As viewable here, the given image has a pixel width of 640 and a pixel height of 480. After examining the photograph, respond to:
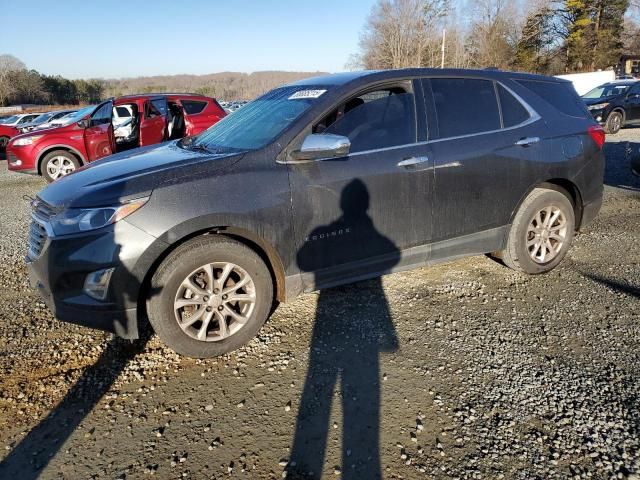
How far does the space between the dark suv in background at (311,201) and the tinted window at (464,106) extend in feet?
0.04

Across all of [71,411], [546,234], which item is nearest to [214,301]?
[71,411]

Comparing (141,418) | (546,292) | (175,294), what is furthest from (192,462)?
(546,292)

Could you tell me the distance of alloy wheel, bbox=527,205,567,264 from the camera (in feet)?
13.5

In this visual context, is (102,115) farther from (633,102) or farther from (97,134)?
(633,102)

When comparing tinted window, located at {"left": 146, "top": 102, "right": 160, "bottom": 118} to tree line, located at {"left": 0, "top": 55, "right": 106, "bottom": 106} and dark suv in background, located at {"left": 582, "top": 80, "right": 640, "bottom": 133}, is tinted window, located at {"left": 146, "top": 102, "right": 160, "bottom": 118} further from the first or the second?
tree line, located at {"left": 0, "top": 55, "right": 106, "bottom": 106}

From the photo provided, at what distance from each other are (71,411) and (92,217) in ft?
3.64

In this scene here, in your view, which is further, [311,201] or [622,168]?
[622,168]

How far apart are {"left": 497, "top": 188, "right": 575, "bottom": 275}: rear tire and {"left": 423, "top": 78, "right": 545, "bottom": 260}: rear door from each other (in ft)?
0.56

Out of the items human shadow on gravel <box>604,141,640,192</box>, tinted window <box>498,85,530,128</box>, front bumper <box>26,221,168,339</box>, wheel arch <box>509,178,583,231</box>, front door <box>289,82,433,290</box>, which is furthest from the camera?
human shadow on gravel <box>604,141,640,192</box>

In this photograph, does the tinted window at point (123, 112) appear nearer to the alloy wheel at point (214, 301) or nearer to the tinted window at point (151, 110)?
the tinted window at point (151, 110)

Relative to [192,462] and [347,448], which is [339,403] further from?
[192,462]

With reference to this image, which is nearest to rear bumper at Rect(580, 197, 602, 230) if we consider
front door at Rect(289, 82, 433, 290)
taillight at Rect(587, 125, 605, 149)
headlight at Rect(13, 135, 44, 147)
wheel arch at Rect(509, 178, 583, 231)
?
wheel arch at Rect(509, 178, 583, 231)

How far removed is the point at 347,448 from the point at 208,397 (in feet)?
2.96

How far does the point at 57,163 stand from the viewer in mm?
9422
